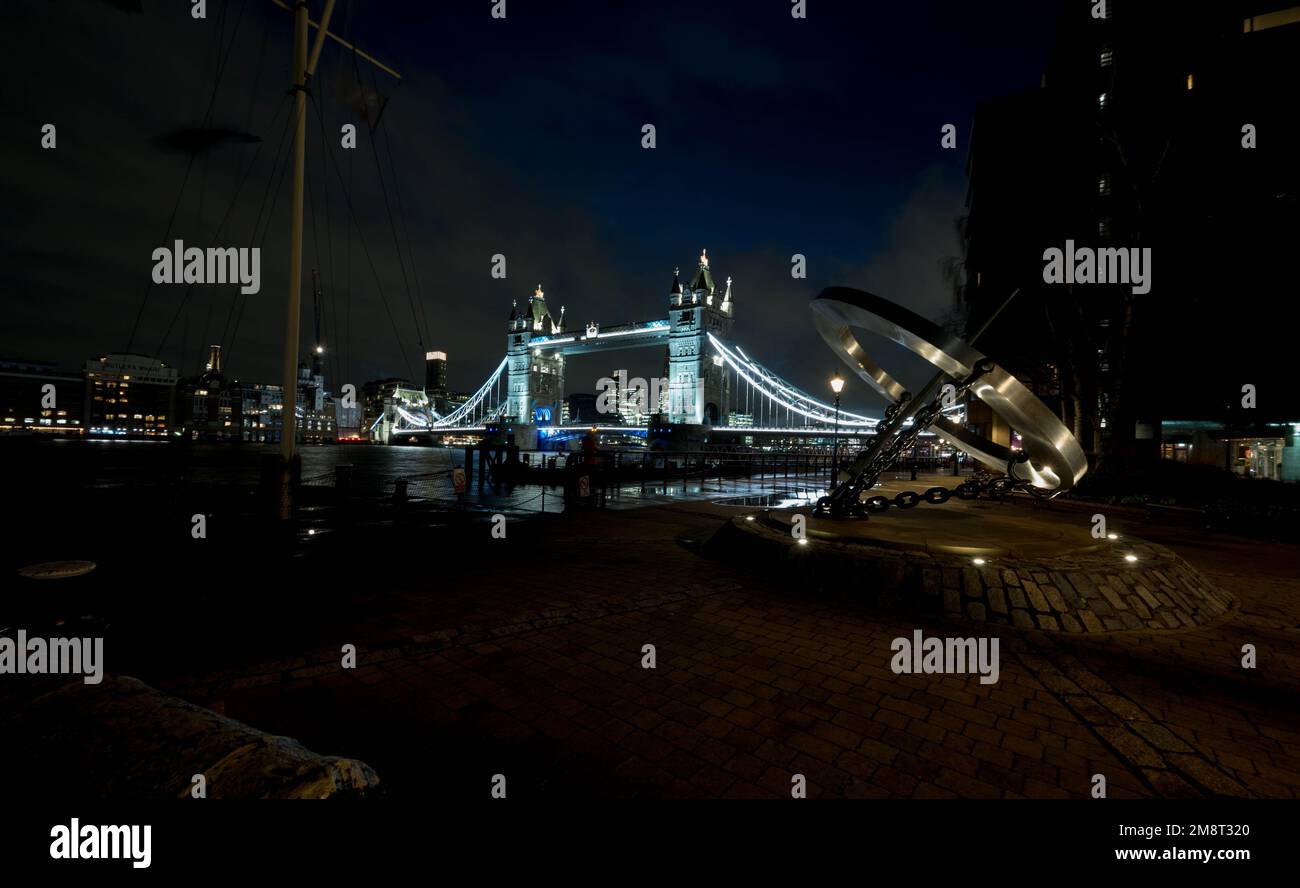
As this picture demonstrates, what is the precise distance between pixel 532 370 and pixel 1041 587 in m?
105

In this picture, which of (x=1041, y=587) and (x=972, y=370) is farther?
(x=972, y=370)

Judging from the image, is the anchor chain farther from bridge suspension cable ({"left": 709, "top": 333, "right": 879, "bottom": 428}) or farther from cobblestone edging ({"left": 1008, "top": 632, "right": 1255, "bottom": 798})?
bridge suspension cable ({"left": 709, "top": 333, "right": 879, "bottom": 428})

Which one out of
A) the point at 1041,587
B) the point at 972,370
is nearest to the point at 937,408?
the point at 972,370

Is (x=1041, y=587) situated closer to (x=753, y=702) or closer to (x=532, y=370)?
(x=753, y=702)

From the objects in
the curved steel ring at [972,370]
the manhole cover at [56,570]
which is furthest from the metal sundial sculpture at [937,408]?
the manhole cover at [56,570]

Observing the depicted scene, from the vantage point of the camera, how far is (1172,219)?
20.1m

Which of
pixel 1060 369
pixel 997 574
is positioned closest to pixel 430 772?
pixel 997 574

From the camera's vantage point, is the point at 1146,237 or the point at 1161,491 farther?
the point at 1146,237

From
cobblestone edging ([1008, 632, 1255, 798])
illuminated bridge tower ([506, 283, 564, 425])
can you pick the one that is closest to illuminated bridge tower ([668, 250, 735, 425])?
illuminated bridge tower ([506, 283, 564, 425])

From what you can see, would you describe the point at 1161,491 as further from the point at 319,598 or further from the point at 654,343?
the point at 654,343

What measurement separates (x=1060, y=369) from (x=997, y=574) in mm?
20382

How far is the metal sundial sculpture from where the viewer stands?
552cm

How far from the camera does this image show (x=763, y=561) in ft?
20.9
